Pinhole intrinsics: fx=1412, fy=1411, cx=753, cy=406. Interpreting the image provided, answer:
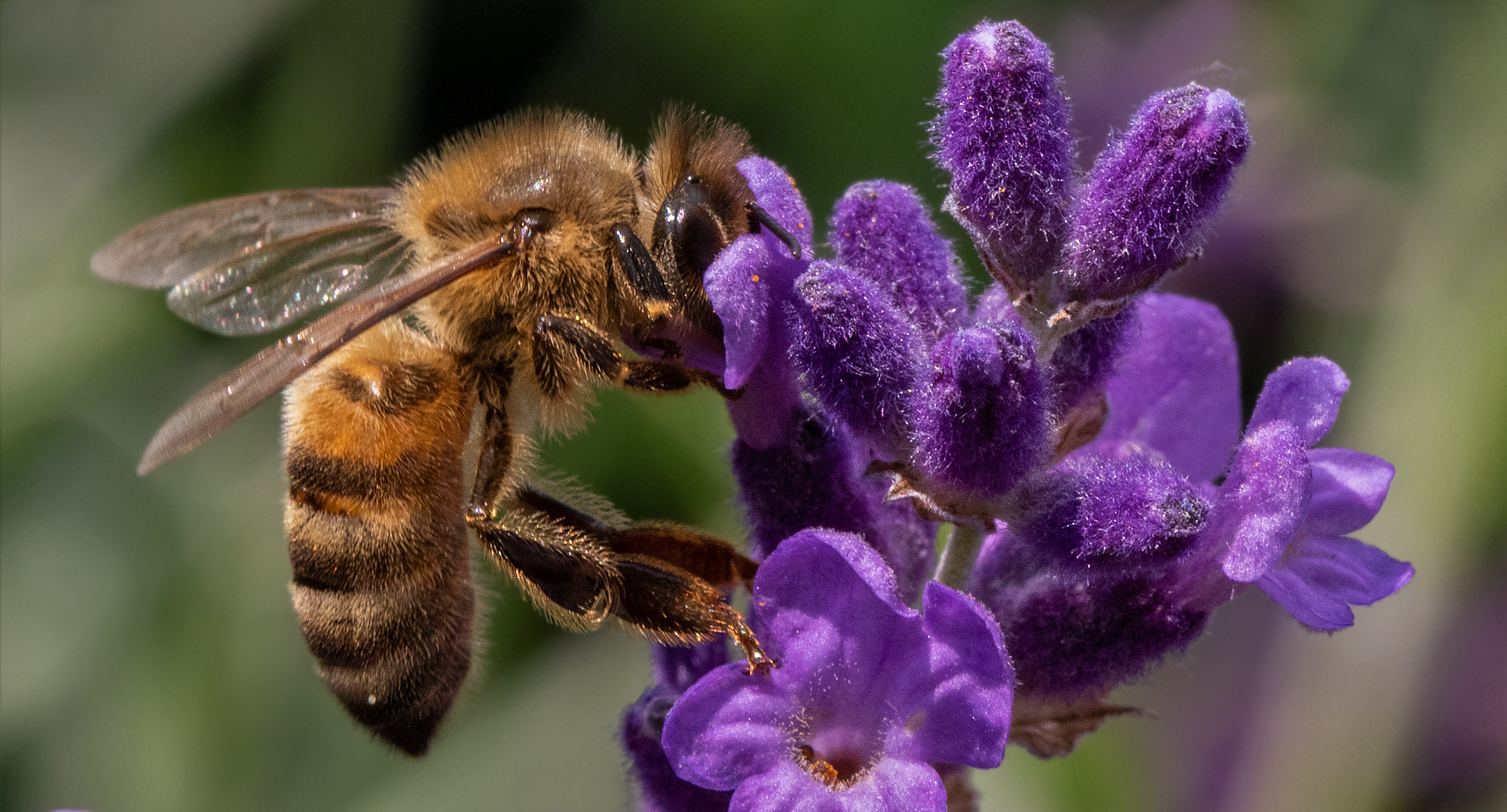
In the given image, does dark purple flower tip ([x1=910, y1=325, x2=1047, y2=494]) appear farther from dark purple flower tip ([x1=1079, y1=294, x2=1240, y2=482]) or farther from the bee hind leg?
dark purple flower tip ([x1=1079, y1=294, x2=1240, y2=482])

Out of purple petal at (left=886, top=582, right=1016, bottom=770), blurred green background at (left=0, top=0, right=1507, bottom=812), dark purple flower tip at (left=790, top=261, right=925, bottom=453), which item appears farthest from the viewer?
blurred green background at (left=0, top=0, right=1507, bottom=812)

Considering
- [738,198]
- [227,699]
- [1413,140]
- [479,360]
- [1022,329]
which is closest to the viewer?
[1022,329]

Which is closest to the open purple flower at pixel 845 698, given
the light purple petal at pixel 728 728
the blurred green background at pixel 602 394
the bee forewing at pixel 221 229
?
the light purple petal at pixel 728 728

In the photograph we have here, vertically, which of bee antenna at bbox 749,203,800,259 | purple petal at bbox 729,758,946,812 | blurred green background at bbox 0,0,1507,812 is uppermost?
bee antenna at bbox 749,203,800,259

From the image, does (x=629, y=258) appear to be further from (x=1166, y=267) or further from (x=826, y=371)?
(x=1166, y=267)

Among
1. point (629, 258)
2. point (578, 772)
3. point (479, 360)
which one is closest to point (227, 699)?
point (578, 772)

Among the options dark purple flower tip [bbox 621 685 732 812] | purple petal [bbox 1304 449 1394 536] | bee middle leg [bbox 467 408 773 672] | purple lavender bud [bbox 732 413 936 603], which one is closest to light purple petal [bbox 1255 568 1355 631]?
purple petal [bbox 1304 449 1394 536]

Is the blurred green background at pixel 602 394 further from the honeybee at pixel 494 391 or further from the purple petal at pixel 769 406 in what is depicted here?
the purple petal at pixel 769 406
